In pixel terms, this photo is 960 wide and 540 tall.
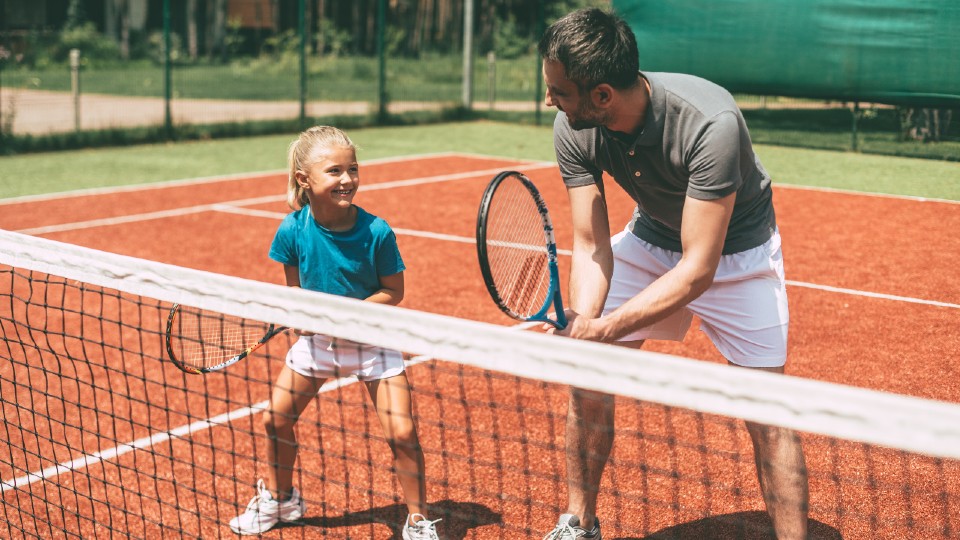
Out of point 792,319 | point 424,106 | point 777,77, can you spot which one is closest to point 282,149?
point 424,106

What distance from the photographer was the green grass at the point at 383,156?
1204 cm

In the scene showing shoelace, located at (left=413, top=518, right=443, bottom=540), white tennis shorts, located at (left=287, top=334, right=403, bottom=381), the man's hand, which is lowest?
shoelace, located at (left=413, top=518, right=443, bottom=540)

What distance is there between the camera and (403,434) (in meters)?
3.63

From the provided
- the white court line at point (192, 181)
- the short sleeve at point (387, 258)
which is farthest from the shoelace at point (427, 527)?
the white court line at point (192, 181)

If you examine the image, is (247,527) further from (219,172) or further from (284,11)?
(284,11)

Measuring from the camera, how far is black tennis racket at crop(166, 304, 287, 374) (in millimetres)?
3645

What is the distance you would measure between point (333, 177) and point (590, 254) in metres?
0.93

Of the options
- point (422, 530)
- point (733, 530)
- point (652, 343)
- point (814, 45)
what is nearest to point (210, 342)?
point (422, 530)

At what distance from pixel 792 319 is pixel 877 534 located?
125 inches

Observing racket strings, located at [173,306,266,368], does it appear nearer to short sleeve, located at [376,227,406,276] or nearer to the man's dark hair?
short sleeve, located at [376,227,406,276]

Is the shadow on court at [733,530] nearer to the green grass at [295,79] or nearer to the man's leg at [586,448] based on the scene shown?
the man's leg at [586,448]

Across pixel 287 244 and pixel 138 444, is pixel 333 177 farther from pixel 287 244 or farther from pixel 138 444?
pixel 138 444

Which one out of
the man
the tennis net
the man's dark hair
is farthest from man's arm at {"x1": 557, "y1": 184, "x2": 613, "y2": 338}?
the man's dark hair

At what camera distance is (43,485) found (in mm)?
4336
